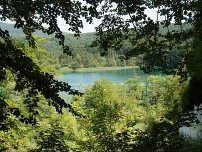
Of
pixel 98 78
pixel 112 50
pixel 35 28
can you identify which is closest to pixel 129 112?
pixel 112 50

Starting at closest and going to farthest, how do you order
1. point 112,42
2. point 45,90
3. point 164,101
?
point 45,90
point 112,42
point 164,101

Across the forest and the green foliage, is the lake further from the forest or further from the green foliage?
the forest

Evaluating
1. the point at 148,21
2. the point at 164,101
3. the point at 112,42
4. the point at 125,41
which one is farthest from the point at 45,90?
the point at 164,101

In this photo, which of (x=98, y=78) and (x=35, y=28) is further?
(x=98, y=78)

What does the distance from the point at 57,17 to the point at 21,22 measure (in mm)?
579

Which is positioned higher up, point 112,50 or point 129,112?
point 112,50

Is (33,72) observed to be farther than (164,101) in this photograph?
No

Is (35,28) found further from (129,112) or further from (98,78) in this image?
(98,78)

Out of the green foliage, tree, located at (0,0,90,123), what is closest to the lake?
the green foliage

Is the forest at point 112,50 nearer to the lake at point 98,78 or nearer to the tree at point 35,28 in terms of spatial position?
the tree at point 35,28

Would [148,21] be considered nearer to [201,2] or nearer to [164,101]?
[201,2]

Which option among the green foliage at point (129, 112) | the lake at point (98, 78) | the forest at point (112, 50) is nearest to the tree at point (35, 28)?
the forest at point (112, 50)

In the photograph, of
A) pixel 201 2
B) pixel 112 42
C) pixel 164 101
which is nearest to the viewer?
pixel 201 2

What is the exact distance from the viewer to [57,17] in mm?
4527
